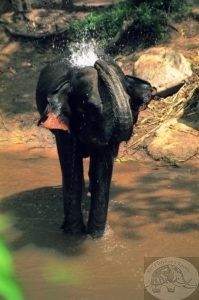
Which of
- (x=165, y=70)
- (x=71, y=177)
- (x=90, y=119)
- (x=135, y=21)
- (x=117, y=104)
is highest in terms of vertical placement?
(x=117, y=104)

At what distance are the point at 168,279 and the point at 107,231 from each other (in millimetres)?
1428

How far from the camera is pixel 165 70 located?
11.4 meters

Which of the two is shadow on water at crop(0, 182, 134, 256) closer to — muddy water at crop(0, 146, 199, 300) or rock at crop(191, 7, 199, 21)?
muddy water at crop(0, 146, 199, 300)

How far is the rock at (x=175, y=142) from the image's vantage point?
30.8 feet

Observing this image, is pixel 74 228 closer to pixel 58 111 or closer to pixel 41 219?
pixel 41 219

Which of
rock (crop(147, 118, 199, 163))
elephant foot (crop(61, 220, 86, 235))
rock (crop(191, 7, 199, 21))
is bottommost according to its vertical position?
rock (crop(147, 118, 199, 163))

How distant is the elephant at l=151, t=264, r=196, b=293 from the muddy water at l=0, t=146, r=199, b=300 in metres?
0.16

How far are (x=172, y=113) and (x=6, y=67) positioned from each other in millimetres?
4702

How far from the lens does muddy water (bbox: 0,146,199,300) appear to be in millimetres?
5710

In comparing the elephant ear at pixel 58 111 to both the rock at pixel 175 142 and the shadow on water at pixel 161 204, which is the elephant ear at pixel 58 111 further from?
the rock at pixel 175 142

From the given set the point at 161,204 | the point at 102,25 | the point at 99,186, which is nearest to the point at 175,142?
the point at 161,204

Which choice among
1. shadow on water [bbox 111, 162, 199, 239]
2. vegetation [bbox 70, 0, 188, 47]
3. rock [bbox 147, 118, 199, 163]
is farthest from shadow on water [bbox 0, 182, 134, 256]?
vegetation [bbox 70, 0, 188, 47]

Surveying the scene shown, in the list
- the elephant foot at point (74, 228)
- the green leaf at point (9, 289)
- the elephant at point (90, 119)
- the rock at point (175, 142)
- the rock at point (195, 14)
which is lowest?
the rock at point (175, 142)

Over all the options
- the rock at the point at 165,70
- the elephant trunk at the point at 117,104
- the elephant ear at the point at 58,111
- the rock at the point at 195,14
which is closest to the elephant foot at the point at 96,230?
the elephant ear at the point at 58,111
